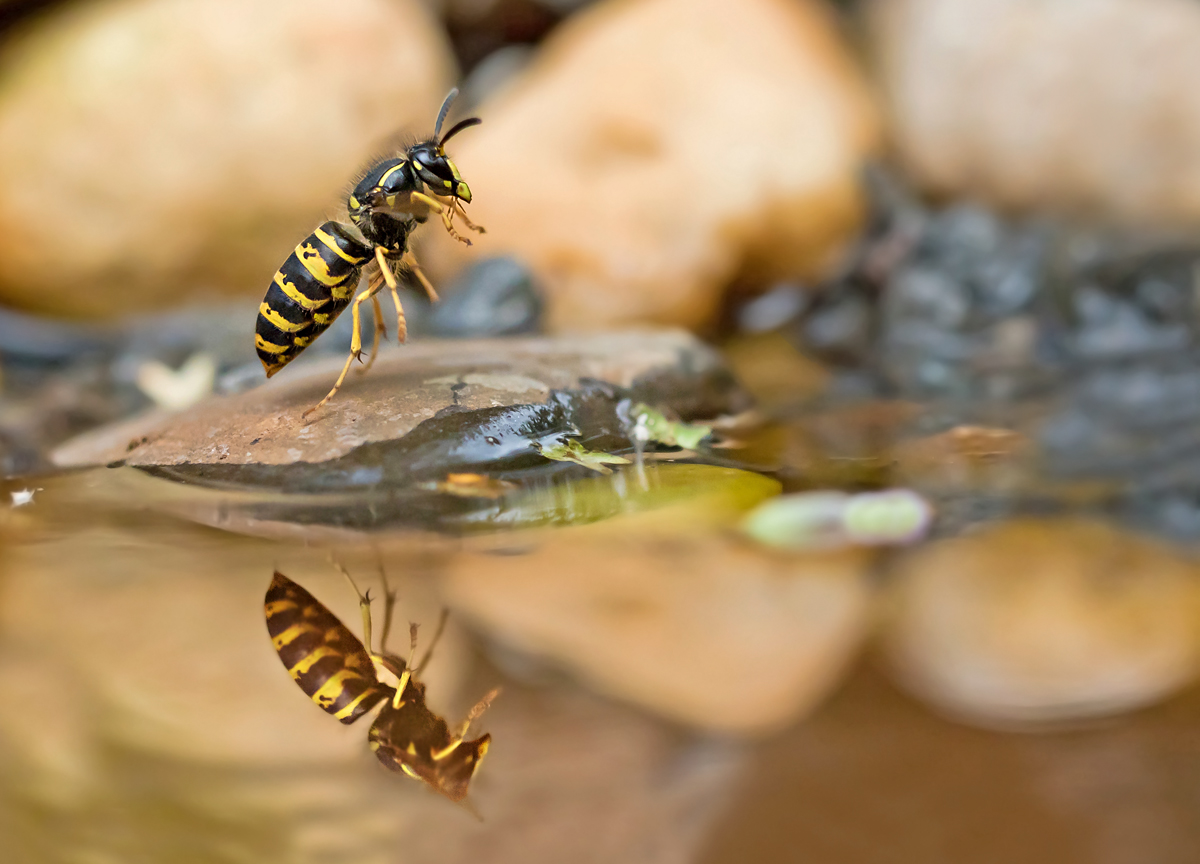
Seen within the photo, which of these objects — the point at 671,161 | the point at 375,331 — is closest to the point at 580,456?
the point at 375,331

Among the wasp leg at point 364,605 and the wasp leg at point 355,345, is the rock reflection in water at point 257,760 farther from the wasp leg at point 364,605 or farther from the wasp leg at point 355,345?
the wasp leg at point 355,345

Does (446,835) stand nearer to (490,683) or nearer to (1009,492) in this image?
(490,683)

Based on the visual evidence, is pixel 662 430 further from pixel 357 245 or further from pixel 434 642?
pixel 434 642

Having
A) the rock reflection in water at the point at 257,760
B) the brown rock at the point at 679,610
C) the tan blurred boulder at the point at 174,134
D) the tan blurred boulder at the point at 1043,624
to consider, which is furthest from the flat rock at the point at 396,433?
the tan blurred boulder at the point at 174,134

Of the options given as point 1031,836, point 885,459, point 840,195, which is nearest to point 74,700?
point 1031,836

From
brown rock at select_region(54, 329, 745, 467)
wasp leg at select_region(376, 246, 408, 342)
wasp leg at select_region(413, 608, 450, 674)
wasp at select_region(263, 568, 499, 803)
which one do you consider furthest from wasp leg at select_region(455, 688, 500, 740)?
wasp leg at select_region(376, 246, 408, 342)
